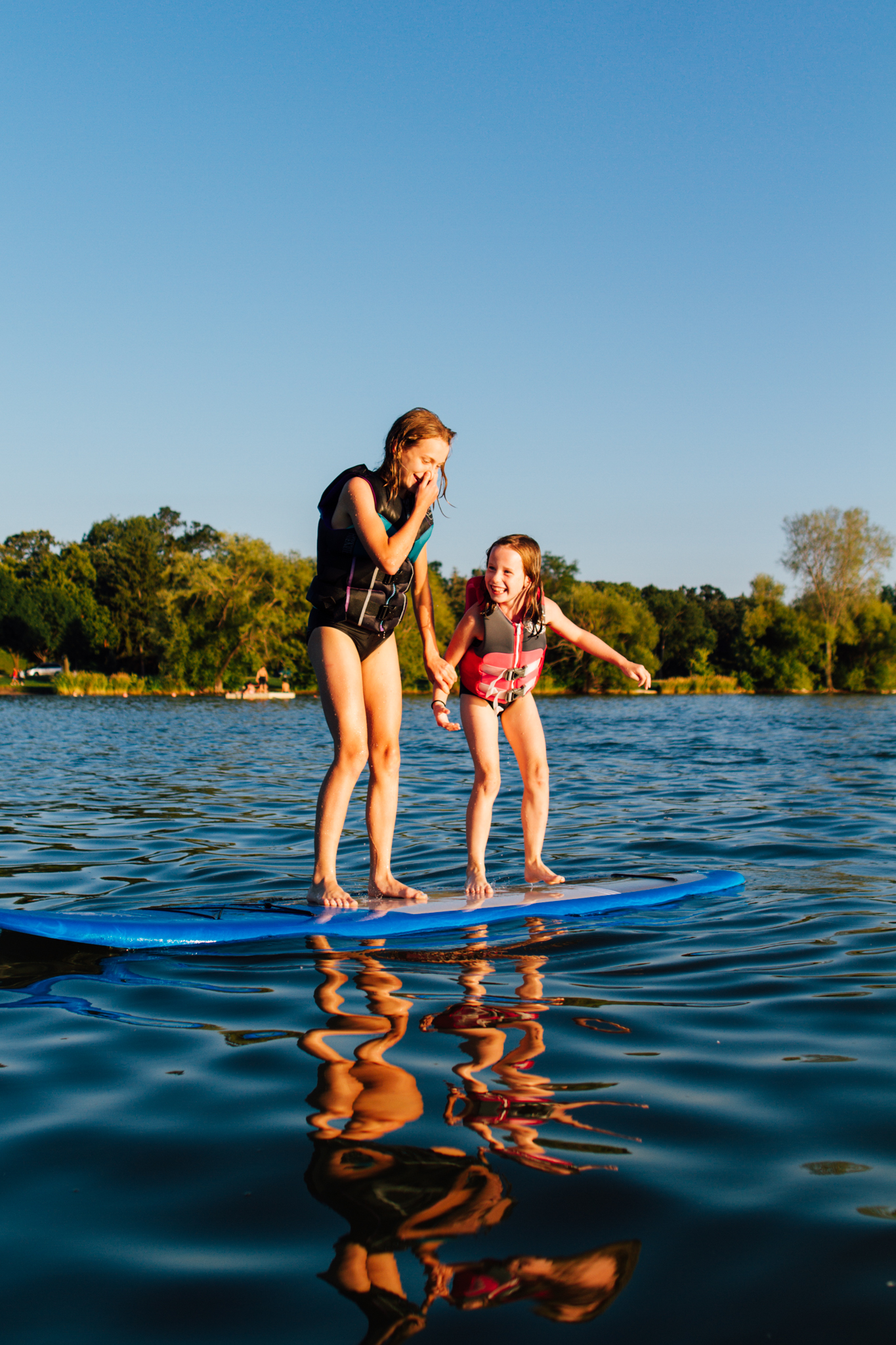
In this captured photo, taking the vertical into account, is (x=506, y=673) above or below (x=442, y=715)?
above

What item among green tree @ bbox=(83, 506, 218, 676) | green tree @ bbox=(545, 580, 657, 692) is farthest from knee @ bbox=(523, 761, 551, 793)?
green tree @ bbox=(83, 506, 218, 676)

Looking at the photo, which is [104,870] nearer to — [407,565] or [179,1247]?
[407,565]

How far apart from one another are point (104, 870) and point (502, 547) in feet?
9.72

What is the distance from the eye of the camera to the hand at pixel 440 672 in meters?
4.73

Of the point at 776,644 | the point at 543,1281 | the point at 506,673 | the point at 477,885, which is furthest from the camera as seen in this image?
the point at 776,644

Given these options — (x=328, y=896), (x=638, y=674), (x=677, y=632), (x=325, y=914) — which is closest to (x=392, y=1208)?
(x=325, y=914)

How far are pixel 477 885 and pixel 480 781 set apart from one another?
0.50 meters

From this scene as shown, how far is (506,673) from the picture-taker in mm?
5082

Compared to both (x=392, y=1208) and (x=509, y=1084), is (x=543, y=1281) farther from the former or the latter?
(x=509, y=1084)

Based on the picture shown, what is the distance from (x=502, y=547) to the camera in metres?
4.99

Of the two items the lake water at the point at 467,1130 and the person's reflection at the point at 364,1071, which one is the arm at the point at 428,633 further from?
the person's reflection at the point at 364,1071

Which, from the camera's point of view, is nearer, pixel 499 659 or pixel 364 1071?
pixel 364 1071

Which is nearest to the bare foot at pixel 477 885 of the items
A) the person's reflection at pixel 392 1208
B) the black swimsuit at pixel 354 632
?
the black swimsuit at pixel 354 632

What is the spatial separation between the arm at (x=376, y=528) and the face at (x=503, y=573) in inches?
29.8
